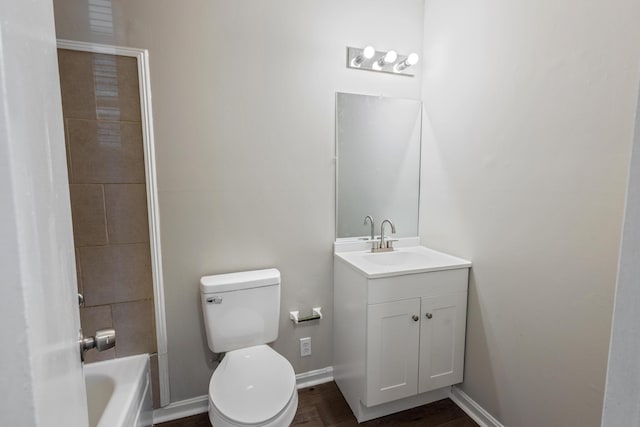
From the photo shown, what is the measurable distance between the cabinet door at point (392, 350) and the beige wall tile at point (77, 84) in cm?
163

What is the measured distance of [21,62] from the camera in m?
0.37

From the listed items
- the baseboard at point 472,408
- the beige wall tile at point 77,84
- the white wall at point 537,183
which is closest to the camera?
the white wall at point 537,183

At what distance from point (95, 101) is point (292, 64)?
3.26ft

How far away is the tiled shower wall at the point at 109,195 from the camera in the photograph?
140 cm

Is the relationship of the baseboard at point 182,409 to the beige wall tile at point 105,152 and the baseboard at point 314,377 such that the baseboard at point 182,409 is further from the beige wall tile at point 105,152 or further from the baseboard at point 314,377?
the beige wall tile at point 105,152

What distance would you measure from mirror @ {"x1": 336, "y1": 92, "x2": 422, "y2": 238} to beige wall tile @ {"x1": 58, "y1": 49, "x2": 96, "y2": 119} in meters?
1.25

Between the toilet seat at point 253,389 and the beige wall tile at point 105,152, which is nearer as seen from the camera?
the toilet seat at point 253,389

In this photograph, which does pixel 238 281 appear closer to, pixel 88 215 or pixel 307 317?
pixel 307 317

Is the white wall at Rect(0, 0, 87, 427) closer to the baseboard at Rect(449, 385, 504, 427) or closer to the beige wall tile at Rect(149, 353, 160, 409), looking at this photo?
the beige wall tile at Rect(149, 353, 160, 409)

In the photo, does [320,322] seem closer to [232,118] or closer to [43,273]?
[232,118]

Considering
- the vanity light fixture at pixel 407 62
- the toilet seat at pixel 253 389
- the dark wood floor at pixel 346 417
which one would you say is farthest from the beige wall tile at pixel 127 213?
the vanity light fixture at pixel 407 62

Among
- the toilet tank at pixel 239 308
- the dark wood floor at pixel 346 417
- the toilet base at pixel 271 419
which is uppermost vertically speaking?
the toilet tank at pixel 239 308

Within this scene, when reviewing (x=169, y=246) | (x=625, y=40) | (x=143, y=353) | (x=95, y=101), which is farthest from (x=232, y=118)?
(x=625, y=40)

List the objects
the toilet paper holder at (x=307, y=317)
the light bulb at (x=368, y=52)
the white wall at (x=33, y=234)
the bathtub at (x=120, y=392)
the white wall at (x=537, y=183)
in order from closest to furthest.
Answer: the white wall at (x=33, y=234)
the white wall at (x=537, y=183)
the bathtub at (x=120, y=392)
the light bulb at (x=368, y=52)
the toilet paper holder at (x=307, y=317)
